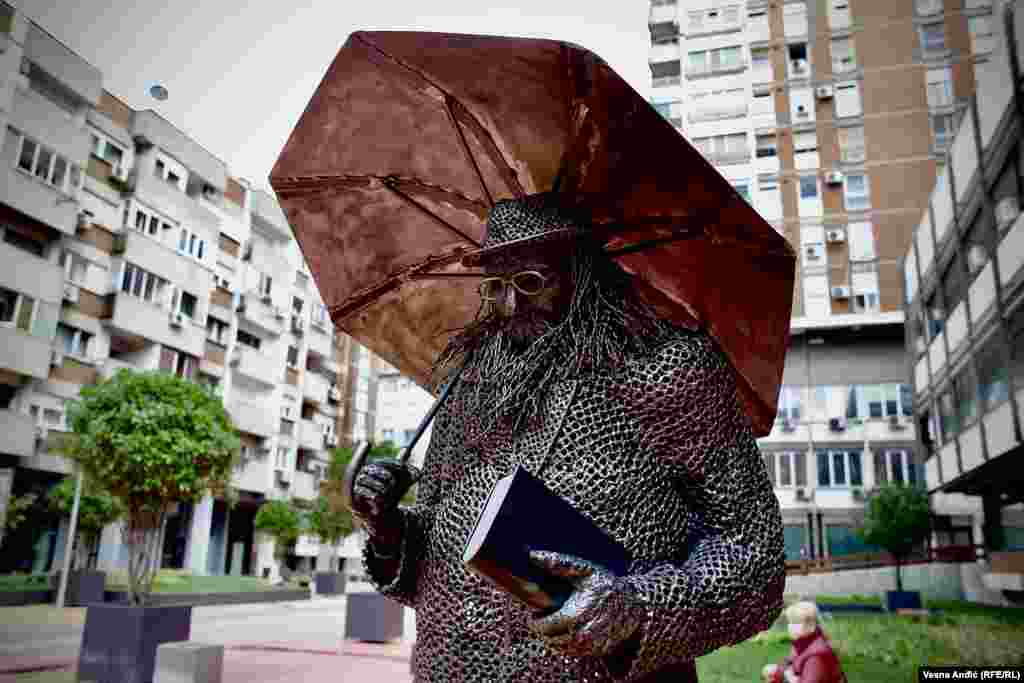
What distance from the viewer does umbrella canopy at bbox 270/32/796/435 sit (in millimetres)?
1671

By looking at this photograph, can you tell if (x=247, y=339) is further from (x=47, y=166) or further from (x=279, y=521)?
(x=47, y=166)

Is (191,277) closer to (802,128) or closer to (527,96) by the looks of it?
(802,128)

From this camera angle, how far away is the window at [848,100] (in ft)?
119

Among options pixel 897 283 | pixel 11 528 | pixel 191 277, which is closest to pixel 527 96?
pixel 11 528

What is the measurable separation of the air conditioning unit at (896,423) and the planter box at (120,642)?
32200mm

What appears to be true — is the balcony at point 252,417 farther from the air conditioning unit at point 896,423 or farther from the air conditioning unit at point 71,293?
A: the air conditioning unit at point 896,423

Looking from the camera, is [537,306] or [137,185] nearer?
[537,306]

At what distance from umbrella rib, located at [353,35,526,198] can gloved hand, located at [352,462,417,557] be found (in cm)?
76

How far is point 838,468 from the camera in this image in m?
34.2

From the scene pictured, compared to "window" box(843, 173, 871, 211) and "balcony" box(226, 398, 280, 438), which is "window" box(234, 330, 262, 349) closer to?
"balcony" box(226, 398, 280, 438)

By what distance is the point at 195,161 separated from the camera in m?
32.1

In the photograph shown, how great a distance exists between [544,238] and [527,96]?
12.3 inches

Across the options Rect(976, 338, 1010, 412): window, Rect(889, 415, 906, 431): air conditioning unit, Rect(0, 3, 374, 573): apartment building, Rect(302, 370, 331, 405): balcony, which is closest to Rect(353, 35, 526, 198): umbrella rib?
Rect(0, 3, 374, 573): apartment building

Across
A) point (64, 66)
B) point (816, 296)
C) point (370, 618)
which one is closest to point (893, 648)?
point (370, 618)
